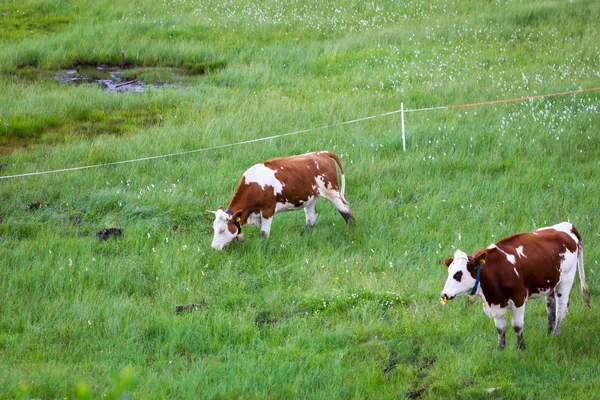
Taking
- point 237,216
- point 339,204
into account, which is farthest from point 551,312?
point 237,216

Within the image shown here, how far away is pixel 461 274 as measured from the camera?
26.1 feet

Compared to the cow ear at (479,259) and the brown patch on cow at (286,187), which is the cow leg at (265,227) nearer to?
the brown patch on cow at (286,187)

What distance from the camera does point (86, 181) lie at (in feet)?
44.4

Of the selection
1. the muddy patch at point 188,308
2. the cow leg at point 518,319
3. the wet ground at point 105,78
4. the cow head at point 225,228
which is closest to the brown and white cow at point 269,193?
the cow head at point 225,228

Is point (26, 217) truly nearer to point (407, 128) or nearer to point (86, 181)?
point (86, 181)

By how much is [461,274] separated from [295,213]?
17.8 ft

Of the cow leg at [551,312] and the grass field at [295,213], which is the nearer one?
the grass field at [295,213]

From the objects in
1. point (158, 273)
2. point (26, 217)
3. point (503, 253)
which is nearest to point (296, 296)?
point (158, 273)

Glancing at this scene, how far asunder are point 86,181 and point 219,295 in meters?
4.92

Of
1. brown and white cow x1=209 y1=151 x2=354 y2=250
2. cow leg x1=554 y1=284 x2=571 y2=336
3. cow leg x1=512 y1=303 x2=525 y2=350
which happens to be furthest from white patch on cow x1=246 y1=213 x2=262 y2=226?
cow leg x1=554 y1=284 x2=571 y2=336

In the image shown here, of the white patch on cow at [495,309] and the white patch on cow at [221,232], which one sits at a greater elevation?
the white patch on cow at [495,309]

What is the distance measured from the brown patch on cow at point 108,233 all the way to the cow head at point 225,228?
171 centimetres

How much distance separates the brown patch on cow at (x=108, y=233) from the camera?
1157cm

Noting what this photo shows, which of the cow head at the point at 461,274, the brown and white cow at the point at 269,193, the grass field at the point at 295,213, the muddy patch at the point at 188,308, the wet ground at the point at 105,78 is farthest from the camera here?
the wet ground at the point at 105,78
